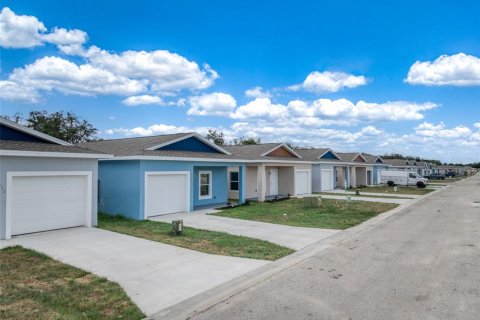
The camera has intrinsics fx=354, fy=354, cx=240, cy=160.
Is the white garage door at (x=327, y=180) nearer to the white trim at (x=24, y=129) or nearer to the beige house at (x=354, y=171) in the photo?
the beige house at (x=354, y=171)

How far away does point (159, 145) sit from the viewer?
58.0ft

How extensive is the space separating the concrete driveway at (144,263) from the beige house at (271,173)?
12.9m

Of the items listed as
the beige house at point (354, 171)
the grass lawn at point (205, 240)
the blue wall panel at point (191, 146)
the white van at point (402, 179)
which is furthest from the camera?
the white van at point (402, 179)

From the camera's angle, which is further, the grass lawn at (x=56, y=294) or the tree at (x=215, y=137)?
the tree at (x=215, y=137)

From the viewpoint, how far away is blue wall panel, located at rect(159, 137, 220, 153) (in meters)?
18.8

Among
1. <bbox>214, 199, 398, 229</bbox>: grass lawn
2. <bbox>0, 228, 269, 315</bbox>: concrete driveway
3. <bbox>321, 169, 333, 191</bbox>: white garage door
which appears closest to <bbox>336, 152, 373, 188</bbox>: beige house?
<bbox>321, 169, 333, 191</bbox>: white garage door

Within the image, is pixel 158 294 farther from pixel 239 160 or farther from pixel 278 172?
pixel 278 172

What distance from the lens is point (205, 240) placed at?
11336mm

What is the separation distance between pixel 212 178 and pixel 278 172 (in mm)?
9252

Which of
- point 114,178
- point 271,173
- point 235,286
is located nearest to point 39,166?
point 114,178

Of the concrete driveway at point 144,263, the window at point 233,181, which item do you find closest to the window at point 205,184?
the window at point 233,181

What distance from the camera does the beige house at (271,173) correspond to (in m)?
24.2

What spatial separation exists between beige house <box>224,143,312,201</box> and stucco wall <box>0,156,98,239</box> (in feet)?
35.8

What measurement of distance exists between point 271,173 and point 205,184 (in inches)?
343
